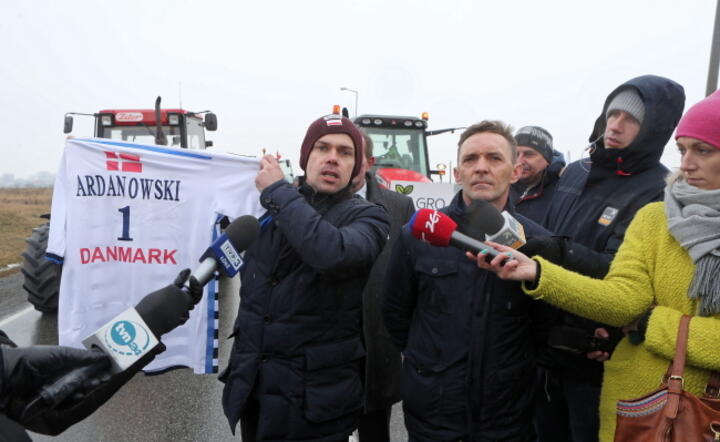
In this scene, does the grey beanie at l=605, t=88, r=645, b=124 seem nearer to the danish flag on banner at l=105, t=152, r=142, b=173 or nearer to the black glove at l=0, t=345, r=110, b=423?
the black glove at l=0, t=345, r=110, b=423

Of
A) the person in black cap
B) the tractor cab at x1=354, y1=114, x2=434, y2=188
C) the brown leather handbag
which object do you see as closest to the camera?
the brown leather handbag

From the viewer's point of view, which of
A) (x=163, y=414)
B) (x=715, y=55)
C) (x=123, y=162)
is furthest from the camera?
(x=715, y=55)

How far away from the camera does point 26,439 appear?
123 centimetres

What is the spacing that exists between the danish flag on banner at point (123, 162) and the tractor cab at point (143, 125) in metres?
5.85

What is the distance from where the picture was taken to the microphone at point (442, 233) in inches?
64.6

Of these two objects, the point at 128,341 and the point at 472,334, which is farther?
the point at 472,334

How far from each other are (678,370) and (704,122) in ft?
2.55

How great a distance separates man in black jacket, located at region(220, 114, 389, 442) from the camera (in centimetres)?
199

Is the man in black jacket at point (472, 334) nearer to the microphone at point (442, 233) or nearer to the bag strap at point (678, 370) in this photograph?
the microphone at point (442, 233)

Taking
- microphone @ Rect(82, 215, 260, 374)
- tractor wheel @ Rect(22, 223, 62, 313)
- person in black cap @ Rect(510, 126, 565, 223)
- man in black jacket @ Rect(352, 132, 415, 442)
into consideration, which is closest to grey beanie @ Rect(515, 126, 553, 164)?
person in black cap @ Rect(510, 126, 565, 223)

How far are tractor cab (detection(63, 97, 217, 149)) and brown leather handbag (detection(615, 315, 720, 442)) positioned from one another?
8519mm

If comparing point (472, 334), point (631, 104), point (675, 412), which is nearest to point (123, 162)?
point (472, 334)

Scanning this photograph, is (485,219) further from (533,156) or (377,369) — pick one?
(533,156)

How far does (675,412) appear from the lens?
4.73ft
